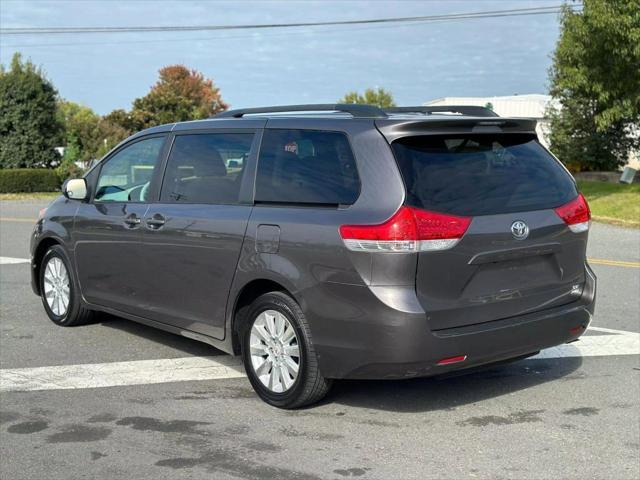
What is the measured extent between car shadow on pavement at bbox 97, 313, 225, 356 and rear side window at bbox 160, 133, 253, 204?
1.34 meters

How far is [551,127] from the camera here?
3244cm

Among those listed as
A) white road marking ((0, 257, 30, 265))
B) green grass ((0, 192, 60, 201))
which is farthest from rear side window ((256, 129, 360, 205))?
green grass ((0, 192, 60, 201))

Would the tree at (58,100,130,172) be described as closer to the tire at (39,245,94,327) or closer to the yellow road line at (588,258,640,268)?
the yellow road line at (588,258,640,268)

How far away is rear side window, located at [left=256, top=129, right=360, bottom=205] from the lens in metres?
4.93

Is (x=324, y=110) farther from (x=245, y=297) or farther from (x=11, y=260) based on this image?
(x=11, y=260)

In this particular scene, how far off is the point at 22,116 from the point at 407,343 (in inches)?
1242

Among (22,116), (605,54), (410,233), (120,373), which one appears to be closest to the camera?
(410,233)

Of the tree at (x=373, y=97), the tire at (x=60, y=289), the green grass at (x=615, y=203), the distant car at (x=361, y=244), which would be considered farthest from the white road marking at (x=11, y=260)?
the tree at (x=373, y=97)

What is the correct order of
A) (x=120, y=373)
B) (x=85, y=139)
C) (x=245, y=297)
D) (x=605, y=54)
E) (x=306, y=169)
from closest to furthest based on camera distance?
1. (x=306, y=169)
2. (x=245, y=297)
3. (x=120, y=373)
4. (x=605, y=54)
5. (x=85, y=139)

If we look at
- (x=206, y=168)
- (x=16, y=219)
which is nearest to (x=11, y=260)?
(x=206, y=168)

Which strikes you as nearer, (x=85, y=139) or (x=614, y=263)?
(x=614, y=263)

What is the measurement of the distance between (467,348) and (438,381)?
117 centimetres

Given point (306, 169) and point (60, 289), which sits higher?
point (306, 169)

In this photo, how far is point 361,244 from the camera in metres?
4.63
